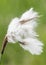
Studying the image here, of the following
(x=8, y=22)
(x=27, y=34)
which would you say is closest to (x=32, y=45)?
(x=27, y=34)

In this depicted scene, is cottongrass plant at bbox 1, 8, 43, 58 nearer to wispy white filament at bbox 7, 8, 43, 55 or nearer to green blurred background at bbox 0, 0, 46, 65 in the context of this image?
wispy white filament at bbox 7, 8, 43, 55

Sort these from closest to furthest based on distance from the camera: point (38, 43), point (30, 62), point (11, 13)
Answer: point (38, 43) < point (30, 62) < point (11, 13)

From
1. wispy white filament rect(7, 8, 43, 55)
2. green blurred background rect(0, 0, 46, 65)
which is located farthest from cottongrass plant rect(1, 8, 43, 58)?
green blurred background rect(0, 0, 46, 65)

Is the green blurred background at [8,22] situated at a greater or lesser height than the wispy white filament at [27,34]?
greater

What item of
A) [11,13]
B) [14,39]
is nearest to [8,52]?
[11,13]

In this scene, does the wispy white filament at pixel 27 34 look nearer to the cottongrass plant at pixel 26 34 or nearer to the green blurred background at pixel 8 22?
the cottongrass plant at pixel 26 34

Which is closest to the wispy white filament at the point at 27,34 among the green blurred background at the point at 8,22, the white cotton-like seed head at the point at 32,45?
the white cotton-like seed head at the point at 32,45

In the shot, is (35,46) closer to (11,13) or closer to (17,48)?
(17,48)

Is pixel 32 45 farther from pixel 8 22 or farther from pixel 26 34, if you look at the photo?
pixel 8 22
